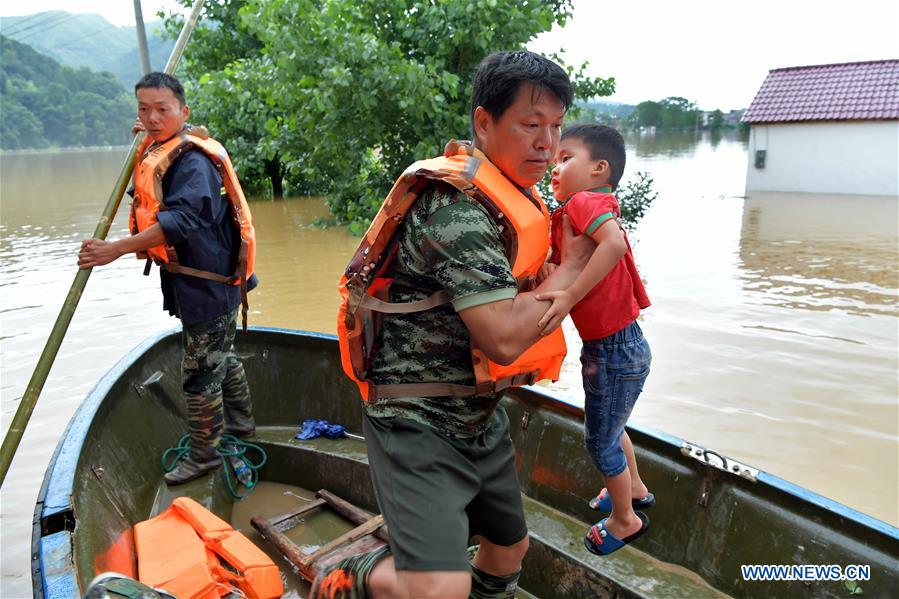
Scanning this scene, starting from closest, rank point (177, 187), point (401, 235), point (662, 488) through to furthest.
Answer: point (401, 235) → point (662, 488) → point (177, 187)

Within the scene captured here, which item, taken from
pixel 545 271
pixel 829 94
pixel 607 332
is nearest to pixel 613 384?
pixel 607 332

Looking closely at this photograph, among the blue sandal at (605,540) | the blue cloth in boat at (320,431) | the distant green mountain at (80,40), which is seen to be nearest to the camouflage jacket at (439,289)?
the blue sandal at (605,540)

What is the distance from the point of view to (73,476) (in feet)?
7.73

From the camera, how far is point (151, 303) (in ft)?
28.5

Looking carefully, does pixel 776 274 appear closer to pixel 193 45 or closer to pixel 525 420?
pixel 525 420

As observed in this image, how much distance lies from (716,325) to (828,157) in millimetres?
12005

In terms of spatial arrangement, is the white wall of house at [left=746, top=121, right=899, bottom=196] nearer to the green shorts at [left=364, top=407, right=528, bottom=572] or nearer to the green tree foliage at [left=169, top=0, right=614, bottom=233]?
the green tree foliage at [left=169, top=0, right=614, bottom=233]

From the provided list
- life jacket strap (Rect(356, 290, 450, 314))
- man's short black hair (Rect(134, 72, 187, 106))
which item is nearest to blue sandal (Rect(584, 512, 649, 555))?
life jacket strap (Rect(356, 290, 450, 314))

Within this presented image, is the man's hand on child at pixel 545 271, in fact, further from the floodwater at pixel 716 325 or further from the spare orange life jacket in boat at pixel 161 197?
the floodwater at pixel 716 325

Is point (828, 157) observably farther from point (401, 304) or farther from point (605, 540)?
point (401, 304)

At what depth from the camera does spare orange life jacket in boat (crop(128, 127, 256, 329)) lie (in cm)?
311

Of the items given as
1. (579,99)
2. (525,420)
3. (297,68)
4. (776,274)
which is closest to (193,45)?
(297,68)

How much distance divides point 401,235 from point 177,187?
194 cm

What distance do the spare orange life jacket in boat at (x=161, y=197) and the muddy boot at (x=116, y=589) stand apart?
182 centimetres
